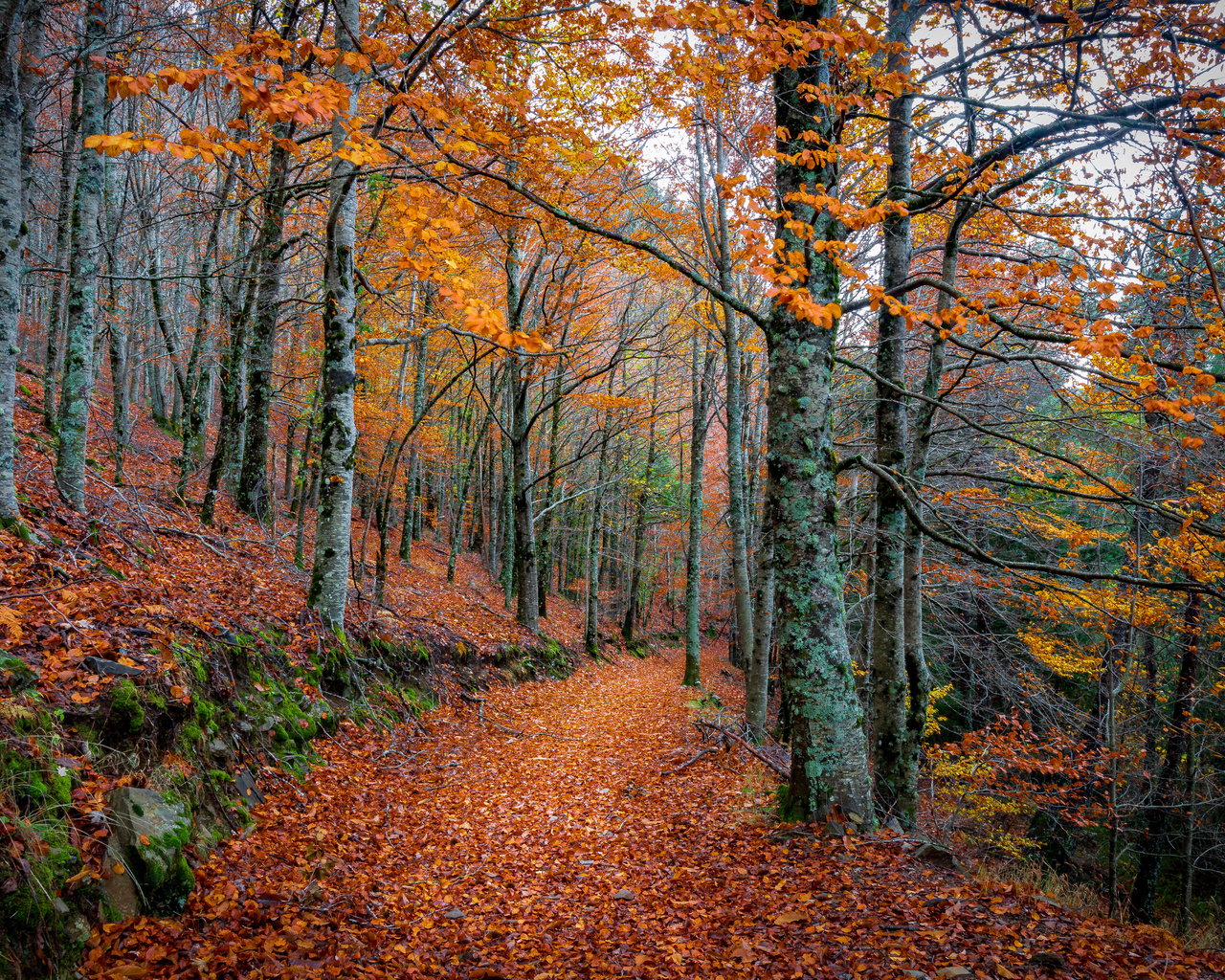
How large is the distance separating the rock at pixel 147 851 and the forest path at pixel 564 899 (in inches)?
5.5

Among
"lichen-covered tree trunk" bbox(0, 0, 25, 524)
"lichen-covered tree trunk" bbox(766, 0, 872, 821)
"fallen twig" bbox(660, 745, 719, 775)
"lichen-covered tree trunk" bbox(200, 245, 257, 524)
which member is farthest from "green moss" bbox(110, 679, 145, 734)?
"lichen-covered tree trunk" bbox(200, 245, 257, 524)

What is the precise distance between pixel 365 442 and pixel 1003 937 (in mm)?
18351

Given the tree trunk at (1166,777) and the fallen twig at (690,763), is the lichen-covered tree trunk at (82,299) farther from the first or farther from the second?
the tree trunk at (1166,777)

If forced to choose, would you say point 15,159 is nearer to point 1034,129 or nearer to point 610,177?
point 1034,129

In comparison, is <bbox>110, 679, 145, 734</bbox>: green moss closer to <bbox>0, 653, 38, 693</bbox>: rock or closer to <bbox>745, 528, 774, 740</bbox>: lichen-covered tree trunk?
<bbox>0, 653, 38, 693</bbox>: rock

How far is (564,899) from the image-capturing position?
420cm

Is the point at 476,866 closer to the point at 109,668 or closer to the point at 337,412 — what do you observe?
the point at 109,668

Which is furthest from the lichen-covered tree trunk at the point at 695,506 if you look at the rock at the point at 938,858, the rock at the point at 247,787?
the rock at the point at 247,787

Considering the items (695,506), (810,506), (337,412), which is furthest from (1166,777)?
(337,412)

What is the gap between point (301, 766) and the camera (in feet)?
17.5

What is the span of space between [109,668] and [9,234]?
3697mm

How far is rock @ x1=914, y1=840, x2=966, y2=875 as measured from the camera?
4.09m

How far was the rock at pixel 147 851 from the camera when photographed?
3000mm

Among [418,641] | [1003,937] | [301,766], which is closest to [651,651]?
[418,641]
